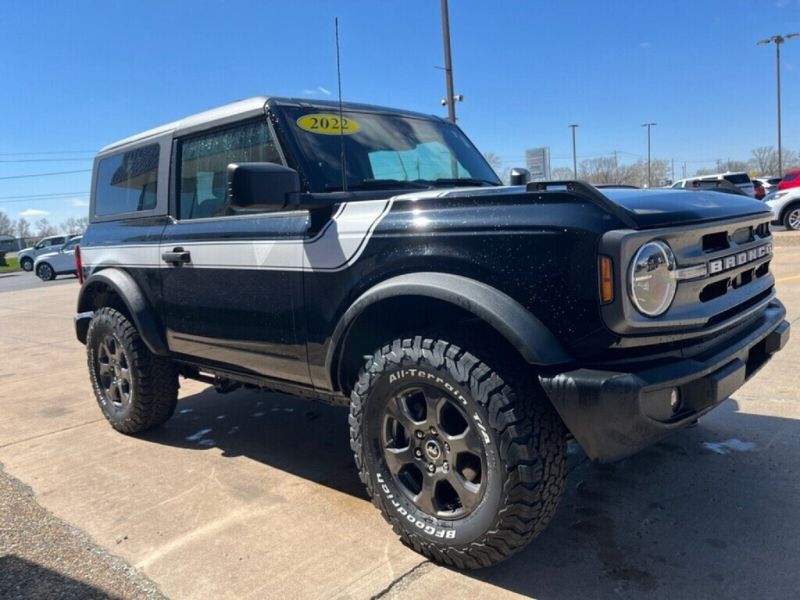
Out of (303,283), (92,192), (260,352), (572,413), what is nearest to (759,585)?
(572,413)

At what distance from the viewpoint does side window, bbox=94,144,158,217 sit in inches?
164

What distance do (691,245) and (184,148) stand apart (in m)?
2.99

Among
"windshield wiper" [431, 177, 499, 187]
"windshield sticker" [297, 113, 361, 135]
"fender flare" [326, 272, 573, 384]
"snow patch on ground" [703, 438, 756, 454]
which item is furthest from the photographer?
"windshield wiper" [431, 177, 499, 187]

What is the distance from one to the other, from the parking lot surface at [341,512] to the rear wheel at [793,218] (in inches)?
506

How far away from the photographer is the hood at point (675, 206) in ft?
7.24

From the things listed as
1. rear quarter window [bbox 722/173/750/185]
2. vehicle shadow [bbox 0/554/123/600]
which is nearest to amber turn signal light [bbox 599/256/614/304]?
vehicle shadow [bbox 0/554/123/600]

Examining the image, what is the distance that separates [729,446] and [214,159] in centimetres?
338

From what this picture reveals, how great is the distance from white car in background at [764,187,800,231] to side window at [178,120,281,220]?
15.3 m

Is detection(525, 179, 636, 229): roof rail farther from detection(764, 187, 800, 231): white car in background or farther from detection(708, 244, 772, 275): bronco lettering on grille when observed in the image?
detection(764, 187, 800, 231): white car in background

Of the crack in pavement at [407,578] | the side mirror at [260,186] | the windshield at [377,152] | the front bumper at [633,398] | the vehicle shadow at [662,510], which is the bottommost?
the crack in pavement at [407,578]

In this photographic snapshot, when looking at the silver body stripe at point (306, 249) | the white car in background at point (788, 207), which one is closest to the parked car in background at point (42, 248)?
the white car in background at point (788, 207)

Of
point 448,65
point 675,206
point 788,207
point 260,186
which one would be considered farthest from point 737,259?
point 788,207

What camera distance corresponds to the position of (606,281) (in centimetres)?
210

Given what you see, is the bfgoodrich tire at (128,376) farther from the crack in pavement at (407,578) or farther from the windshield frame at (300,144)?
the crack in pavement at (407,578)
